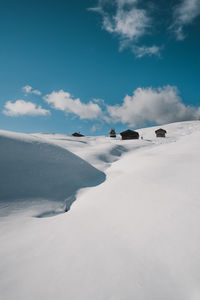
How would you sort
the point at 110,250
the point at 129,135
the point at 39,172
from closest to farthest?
the point at 110,250 → the point at 39,172 → the point at 129,135

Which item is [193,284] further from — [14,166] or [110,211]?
[14,166]

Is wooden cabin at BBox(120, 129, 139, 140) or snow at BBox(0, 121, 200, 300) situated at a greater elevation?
wooden cabin at BBox(120, 129, 139, 140)

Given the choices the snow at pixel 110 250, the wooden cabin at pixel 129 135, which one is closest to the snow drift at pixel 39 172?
the snow at pixel 110 250

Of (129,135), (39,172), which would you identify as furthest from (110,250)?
(129,135)

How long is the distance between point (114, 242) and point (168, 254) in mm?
784

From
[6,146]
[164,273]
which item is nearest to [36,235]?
[164,273]

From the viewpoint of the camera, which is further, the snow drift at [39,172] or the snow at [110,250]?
the snow drift at [39,172]

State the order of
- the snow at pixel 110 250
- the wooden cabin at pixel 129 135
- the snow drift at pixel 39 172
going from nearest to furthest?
1. the snow at pixel 110 250
2. the snow drift at pixel 39 172
3. the wooden cabin at pixel 129 135

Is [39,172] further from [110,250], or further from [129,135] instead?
[129,135]

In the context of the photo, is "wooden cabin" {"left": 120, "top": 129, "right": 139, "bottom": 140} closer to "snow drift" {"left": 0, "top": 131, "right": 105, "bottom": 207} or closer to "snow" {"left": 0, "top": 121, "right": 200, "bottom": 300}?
"snow drift" {"left": 0, "top": 131, "right": 105, "bottom": 207}

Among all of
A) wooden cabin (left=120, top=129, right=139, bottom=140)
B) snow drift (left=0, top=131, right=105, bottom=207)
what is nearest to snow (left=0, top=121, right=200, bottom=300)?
snow drift (left=0, top=131, right=105, bottom=207)

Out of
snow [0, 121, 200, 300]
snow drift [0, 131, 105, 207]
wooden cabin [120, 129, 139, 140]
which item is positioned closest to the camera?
snow [0, 121, 200, 300]

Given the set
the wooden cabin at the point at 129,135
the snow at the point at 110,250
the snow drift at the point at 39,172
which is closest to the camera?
the snow at the point at 110,250

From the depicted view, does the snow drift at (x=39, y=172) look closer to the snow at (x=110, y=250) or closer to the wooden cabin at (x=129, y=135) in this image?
the snow at (x=110, y=250)
